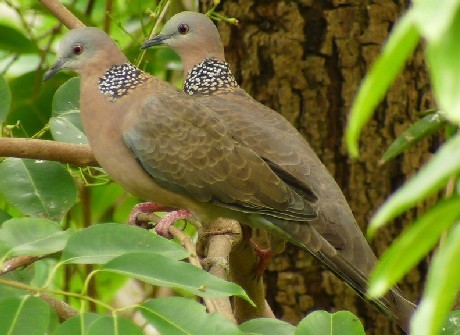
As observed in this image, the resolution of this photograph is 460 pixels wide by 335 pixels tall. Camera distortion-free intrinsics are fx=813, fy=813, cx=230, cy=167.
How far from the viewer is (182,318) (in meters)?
1.10

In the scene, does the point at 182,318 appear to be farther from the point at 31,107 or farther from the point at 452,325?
the point at 31,107

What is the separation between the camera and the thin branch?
6.03ft

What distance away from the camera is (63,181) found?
2.04 m

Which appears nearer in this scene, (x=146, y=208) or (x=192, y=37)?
(x=146, y=208)

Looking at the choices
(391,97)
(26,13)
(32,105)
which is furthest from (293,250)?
(26,13)

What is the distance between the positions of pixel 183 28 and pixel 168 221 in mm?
867

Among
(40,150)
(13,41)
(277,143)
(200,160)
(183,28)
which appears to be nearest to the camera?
(40,150)

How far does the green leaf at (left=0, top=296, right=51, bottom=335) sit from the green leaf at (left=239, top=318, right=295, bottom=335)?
1.31 feet

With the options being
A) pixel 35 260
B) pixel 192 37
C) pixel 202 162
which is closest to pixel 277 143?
pixel 202 162

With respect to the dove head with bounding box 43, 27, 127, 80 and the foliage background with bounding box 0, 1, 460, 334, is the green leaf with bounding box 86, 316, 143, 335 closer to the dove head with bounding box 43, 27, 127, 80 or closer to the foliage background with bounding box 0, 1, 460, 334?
the dove head with bounding box 43, 27, 127, 80

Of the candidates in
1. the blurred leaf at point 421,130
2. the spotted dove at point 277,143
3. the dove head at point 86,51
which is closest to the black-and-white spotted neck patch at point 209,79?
the spotted dove at point 277,143

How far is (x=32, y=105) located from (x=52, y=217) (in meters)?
0.98

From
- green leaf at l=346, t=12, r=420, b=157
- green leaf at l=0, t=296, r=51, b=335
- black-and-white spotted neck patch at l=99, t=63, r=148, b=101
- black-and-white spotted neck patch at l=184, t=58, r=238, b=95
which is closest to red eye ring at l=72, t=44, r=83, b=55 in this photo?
black-and-white spotted neck patch at l=99, t=63, r=148, b=101

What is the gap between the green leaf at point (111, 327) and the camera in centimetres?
103
